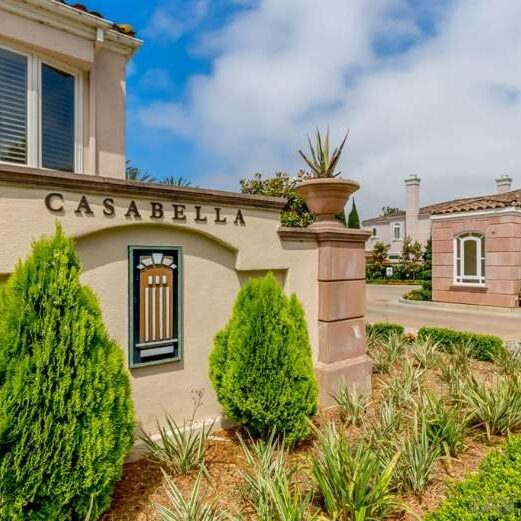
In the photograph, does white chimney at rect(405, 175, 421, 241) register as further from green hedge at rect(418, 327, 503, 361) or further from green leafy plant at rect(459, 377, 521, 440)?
green leafy plant at rect(459, 377, 521, 440)

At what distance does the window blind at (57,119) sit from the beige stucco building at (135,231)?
18 mm

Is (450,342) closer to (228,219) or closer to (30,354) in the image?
(228,219)

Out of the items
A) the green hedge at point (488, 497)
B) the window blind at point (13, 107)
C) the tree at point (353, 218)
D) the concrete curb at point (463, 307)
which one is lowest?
the concrete curb at point (463, 307)

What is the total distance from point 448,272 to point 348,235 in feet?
52.4

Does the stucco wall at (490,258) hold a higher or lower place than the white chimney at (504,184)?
lower

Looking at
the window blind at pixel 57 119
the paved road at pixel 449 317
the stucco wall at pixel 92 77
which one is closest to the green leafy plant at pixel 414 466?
the stucco wall at pixel 92 77

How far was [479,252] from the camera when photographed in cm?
1884

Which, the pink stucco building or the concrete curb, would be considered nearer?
the concrete curb

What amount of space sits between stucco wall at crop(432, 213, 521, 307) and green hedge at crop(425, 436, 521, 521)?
16.6 metres

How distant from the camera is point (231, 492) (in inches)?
156

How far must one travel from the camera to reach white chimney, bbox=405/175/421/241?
38.0 metres

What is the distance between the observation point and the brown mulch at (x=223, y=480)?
371 centimetres

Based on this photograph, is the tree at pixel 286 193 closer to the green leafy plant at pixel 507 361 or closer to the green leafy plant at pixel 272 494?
the green leafy plant at pixel 507 361

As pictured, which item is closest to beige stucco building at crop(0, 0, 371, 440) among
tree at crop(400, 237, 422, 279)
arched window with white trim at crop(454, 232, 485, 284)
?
arched window with white trim at crop(454, 232, 485, 284)
